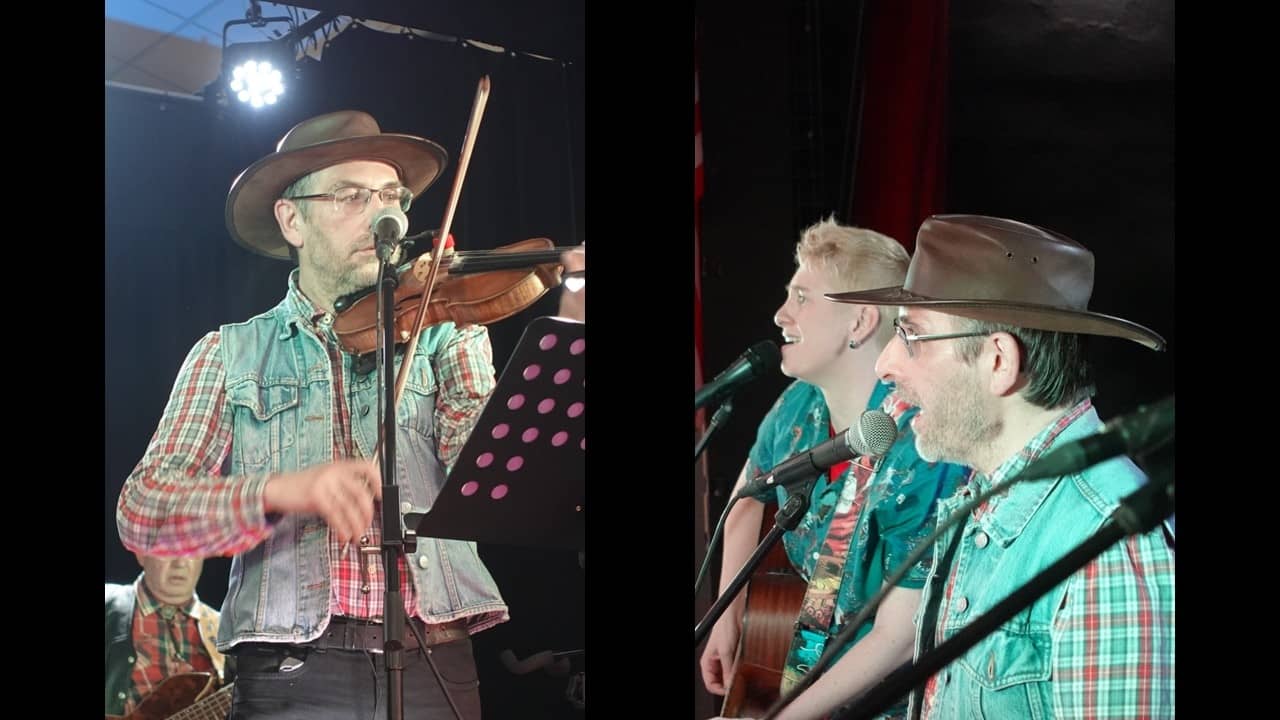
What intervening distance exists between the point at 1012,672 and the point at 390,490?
1.46 m

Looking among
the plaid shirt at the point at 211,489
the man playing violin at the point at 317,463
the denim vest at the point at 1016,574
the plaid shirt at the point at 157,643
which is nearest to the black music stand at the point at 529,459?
the man playing violin at the point at 317,463

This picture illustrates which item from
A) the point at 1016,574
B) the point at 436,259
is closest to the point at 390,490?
the point at 436,259

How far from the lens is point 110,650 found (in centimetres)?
259

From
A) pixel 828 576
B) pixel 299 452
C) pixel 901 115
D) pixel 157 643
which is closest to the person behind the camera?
pixel 157 643

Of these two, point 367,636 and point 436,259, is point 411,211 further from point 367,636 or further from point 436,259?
point 367,636

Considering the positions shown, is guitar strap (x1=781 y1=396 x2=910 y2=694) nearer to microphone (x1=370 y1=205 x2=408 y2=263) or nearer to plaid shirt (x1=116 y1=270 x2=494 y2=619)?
plaid shirt (x1=116 y1=270 x2=494 y2=619)

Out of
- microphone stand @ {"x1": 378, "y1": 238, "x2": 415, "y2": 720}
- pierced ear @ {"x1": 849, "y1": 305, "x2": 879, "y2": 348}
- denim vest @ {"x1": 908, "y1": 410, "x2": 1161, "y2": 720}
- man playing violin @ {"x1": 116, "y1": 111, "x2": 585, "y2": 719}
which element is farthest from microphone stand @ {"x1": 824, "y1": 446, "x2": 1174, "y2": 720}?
microphone stand @ {"x1": 378, "y1": 238, "x2": 415, "y2": 720}

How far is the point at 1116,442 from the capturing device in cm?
277

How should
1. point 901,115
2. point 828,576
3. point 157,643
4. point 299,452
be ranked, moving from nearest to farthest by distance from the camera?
1. point 157,643
2. point 299,452
3. point 828,576
4. point 901,115

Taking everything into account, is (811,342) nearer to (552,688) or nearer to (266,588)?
(552,688)

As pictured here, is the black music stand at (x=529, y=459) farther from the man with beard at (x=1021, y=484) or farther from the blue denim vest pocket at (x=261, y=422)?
the man with beard at (x=1021, y=484)
